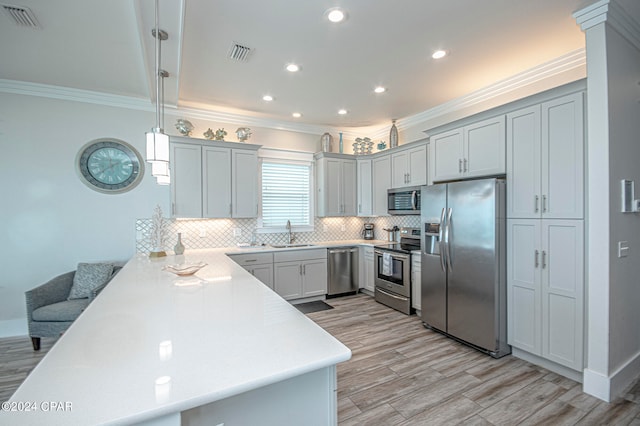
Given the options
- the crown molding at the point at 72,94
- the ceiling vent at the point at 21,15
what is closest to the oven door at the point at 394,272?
the crown molding at the point at 72,94

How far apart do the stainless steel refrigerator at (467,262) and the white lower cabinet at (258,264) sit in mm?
2194

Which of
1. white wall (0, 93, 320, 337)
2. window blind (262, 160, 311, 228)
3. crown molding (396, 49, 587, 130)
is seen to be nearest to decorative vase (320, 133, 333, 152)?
window blind (262, 160, 311, 228)

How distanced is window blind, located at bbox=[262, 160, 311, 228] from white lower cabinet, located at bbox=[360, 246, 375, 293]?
1.15 meters

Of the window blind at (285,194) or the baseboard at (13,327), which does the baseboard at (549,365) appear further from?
the baseboard at (13,327)

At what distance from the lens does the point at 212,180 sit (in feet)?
13.7

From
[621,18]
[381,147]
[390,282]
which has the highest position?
[621,18]

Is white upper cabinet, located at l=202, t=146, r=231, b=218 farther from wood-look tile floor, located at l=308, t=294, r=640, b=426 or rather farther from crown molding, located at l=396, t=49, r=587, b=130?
crown molding, located at l=396, t=49, r=587, b=130

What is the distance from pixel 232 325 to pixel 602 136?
114 inches

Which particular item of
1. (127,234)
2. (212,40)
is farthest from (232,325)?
(127,234)

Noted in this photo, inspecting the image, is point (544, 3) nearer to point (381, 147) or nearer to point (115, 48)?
point (381, 147)

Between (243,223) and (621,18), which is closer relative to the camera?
(621,18)

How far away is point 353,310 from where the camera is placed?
14.0 ft

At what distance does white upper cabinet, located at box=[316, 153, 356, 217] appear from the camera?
5078mm

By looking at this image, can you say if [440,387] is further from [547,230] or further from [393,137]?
[393,137]
